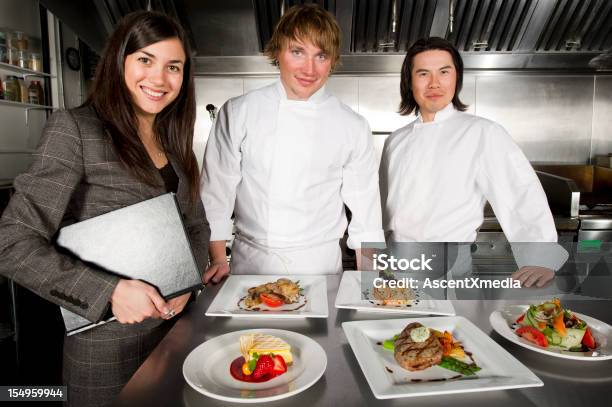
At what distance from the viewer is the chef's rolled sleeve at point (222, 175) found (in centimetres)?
186

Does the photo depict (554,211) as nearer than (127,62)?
No

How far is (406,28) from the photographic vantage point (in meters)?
3.54

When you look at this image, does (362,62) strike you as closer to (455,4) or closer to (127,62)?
(455,4)

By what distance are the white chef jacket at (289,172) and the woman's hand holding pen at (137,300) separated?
0.79m

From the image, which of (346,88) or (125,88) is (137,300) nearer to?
(125,88)

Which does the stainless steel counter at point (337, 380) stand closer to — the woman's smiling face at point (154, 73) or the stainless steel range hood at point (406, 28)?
the woman's smiling face at point (154, 73)

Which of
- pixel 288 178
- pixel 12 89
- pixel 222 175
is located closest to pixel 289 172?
pixel 288 178

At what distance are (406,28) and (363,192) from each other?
6.98ft

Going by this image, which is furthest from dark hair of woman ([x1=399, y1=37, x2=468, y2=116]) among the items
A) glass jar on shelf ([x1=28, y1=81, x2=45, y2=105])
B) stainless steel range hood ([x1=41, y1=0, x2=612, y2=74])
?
glass jar on shelf ([x1=28, y1=81, x2=45, y2=105])

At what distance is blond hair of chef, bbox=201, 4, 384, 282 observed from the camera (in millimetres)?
1829

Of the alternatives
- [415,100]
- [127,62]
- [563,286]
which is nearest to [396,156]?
[415,100]

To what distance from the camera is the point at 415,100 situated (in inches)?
79.5

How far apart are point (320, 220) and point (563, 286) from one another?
86 centimetres

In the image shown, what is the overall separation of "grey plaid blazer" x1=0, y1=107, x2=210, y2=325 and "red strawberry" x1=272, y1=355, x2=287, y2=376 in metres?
0.40
